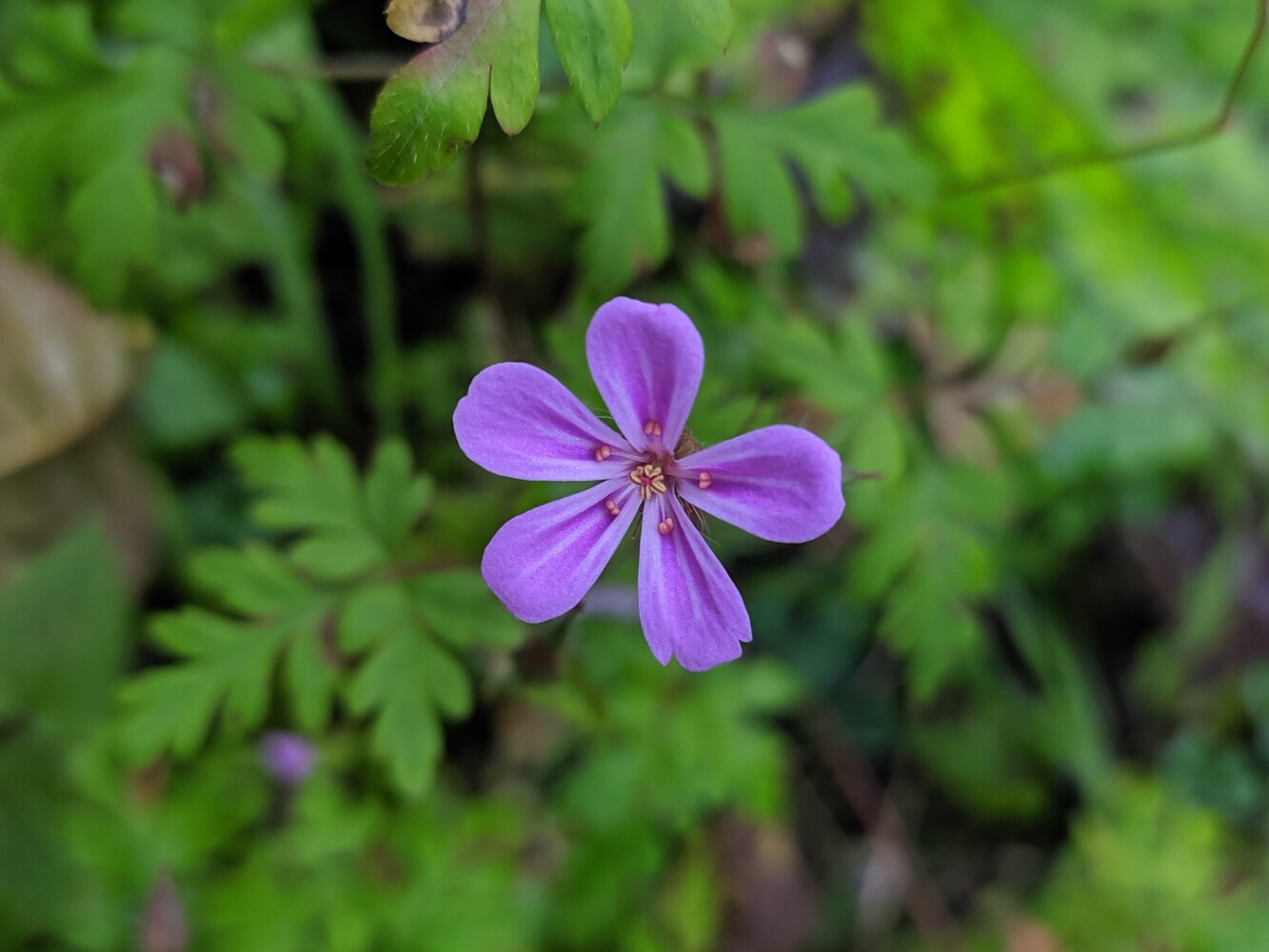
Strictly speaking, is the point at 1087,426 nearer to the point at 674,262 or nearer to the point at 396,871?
the point at 674,262

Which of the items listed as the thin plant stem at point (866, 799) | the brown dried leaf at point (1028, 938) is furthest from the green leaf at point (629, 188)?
the brown dried leaf at point (1028, 938)

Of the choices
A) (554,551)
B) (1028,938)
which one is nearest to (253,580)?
(554,551)

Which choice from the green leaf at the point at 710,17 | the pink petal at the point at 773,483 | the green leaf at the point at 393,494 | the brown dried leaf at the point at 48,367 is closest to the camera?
the pink petal at the point at 773,483

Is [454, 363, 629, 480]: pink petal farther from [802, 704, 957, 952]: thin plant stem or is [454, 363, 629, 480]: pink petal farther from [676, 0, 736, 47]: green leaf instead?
[802, 704, 957, 952]: thin plant stem

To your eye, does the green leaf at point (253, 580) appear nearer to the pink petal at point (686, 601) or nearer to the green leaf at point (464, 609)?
the green leaf at point (464, 609)

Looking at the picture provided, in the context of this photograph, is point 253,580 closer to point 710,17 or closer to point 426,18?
point 426,18

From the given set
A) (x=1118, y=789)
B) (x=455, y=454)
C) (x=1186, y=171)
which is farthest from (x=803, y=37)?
(x=1118, y=789)

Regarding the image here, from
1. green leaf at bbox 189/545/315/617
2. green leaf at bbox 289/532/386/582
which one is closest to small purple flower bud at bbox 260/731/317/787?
green leaf at bbox 189/545/315/617
